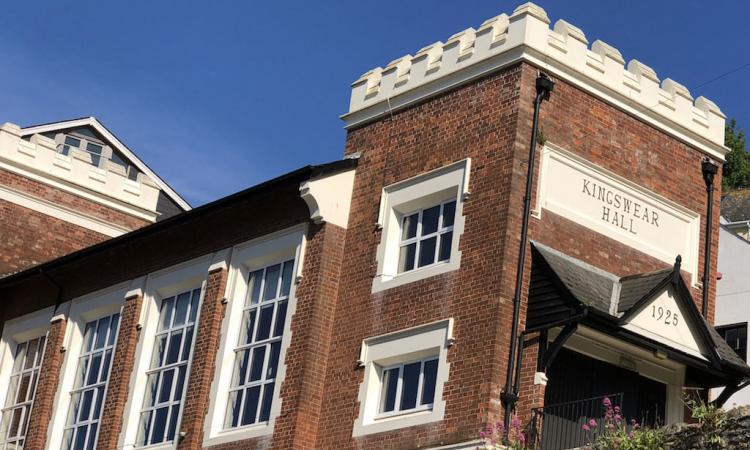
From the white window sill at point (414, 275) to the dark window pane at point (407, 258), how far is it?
0.21 metres

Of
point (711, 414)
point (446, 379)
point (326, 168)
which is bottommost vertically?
point (711, 414)

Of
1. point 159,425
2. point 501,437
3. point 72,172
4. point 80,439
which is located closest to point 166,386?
point 159,425

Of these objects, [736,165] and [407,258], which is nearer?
[407,258]

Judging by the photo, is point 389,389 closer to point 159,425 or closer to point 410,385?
point 410,385

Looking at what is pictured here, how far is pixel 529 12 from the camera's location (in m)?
22.7

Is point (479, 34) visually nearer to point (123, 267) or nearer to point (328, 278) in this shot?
point (328, 278)

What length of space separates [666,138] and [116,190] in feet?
53.8

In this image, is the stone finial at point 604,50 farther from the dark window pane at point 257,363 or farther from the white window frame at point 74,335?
the white window frame at point 74,335

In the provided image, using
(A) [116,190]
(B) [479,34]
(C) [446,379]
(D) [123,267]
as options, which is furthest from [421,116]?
(A) [116,190]

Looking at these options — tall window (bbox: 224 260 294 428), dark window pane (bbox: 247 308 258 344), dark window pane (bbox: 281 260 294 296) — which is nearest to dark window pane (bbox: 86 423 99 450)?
tall window (bbox: 224 260 294 428)

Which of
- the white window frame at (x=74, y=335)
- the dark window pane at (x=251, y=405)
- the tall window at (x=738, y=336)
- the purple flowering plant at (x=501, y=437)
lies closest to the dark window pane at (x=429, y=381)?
the purple flowering plant at (x=501, y=437)

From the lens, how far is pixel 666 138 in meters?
24.4

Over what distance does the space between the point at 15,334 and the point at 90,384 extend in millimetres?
3978

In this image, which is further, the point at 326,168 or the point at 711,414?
the point at 326,168
